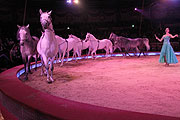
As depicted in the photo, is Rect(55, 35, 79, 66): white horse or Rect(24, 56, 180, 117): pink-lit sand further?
Rect(55, 35, 79, 66): white horse

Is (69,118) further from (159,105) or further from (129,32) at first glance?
(129,32)

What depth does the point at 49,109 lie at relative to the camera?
263cm

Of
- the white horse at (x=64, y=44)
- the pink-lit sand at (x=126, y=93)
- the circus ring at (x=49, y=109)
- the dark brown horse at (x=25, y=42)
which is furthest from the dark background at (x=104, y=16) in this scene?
the circus ring at (x=49, y=109)

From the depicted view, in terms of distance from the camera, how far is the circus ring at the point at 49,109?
235 centimetres

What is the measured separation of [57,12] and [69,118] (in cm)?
2211

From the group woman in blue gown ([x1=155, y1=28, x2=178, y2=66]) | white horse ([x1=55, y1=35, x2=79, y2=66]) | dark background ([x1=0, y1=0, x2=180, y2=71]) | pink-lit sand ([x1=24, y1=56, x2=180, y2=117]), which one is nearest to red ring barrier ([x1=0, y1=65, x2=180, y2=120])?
pink-lit sand ([x1=24, y1=56, x2=180, y2=117])

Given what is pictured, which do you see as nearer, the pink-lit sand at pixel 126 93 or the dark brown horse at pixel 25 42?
the pink-lit sand at pixel 126 93

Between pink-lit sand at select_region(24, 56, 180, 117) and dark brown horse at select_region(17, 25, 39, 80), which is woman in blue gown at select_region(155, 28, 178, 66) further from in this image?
dark brown horse at select_region(17, 25, 39, 80)

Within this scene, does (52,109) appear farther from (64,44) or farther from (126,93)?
(64,44)

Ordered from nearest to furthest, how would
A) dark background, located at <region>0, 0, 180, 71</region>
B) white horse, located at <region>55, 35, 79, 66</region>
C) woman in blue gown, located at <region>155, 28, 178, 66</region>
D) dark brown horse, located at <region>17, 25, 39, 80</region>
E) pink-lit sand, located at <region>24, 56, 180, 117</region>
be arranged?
pink-lit sand, located at <region>24, 56, 180, 117</region> → dark brown horse, located at <region>17, 25, 39, 80</region> → woman in blue gown, located at <region>155, 28, 178, 66</region> → white horse, located at <region>55, 35, 79, 66</region> → dark background, located at <region>0, 0, 180, 71</region>

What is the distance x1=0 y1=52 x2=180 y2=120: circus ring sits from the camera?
2346 millimetres

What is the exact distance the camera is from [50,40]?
5.28 meters

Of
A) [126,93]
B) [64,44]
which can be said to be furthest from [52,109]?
[64,44]

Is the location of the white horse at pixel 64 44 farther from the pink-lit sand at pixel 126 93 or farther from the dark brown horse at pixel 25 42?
the pink-lit sand at pixel 126 93
